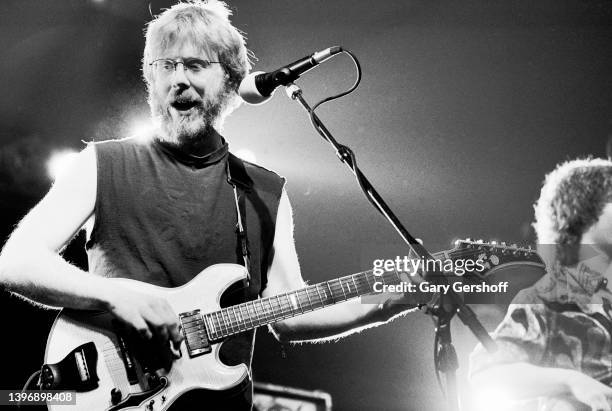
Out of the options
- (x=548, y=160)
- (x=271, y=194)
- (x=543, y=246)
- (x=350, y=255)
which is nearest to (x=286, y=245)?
(x=271, y=194)

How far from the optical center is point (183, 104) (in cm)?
187

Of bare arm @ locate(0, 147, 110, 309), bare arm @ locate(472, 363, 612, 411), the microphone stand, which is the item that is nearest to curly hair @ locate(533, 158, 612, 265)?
bare arm @ locate(472, 363, 612, 411)

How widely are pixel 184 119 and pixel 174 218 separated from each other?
1.16 feet

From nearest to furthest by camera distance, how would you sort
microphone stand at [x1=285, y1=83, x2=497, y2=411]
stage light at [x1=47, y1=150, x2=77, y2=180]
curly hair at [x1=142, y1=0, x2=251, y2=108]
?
microphone stand at [x1=285, y1=83, x2=497, y2=411], curly hair at [x1=142, y1=0, x2=251, y2=108], stage light at [x1=47, y1=150, x2=77, y2=180]

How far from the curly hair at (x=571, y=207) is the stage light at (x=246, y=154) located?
3.87ft

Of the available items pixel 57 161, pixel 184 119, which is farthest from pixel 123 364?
pixel 57 161

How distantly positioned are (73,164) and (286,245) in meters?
0.77

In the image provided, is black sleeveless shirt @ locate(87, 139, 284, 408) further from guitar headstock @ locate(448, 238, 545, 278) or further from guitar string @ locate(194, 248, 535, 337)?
guitar headstock @ locate(448, 238, 545, 278)

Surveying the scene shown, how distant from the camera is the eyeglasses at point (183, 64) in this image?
1868 mm

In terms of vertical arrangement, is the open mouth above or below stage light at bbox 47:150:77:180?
above

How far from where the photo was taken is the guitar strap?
182cm

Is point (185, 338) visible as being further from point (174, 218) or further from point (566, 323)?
point (566, 323)

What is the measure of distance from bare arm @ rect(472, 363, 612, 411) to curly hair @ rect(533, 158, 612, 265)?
434mm

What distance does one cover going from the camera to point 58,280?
60.0 inches
